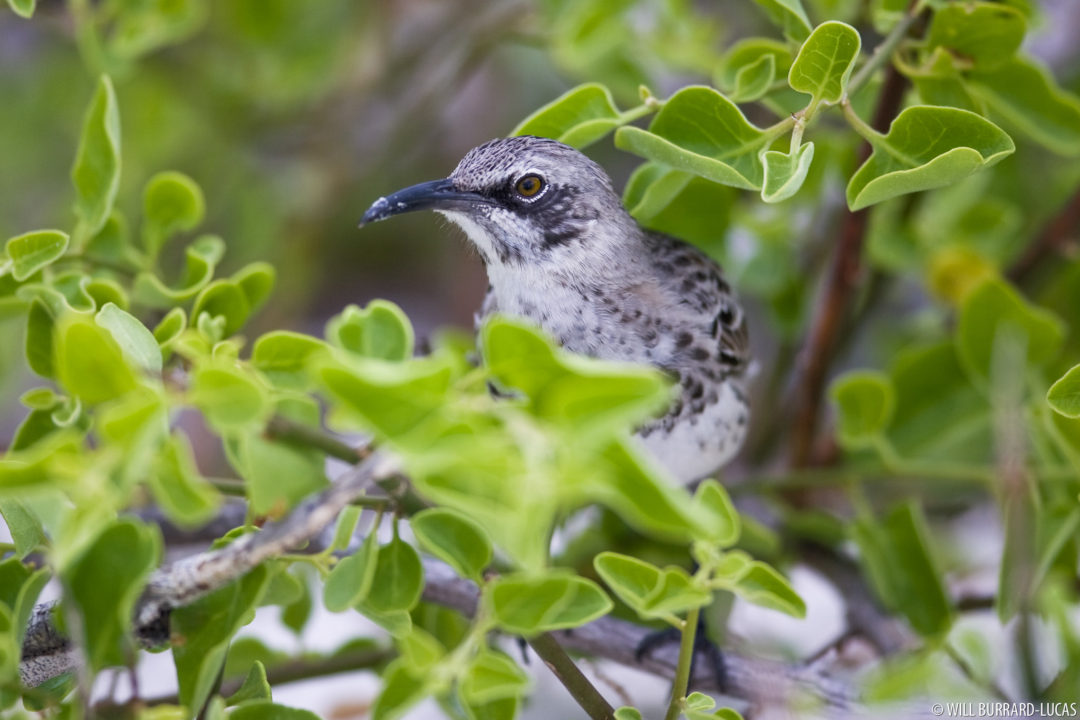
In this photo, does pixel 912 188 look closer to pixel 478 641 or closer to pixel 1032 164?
pixel 478 641

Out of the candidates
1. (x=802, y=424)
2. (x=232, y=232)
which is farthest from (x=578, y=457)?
(x=232, y=232)

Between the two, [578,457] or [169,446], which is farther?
[169,446]

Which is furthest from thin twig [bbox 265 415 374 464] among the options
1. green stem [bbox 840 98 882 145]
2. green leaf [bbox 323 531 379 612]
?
green stem [bbox 840 98 882 145]

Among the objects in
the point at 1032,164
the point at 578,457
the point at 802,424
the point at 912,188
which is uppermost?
the point at 912,188

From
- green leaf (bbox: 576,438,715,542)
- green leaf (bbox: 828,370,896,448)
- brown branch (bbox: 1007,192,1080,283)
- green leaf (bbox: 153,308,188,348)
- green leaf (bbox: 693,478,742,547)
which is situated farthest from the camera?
brown branch (bbox: 1007,192,1080,283)

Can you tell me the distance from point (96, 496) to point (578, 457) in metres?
0.45

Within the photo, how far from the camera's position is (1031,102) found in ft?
6.42

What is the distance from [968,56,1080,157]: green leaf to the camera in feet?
6.28

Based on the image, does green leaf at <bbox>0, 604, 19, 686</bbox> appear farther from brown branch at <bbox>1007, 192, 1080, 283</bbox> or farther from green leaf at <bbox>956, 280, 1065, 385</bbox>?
brown branch at <bbox>1007, 192, 1080, 283</bbox>

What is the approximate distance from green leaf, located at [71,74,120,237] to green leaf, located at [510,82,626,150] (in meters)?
0.68

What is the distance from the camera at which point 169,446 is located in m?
1.06

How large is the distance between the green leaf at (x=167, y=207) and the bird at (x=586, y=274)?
12.9 inches

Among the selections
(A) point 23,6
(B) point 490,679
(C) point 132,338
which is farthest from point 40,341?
(B) point 490,679

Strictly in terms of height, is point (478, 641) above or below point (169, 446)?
below
